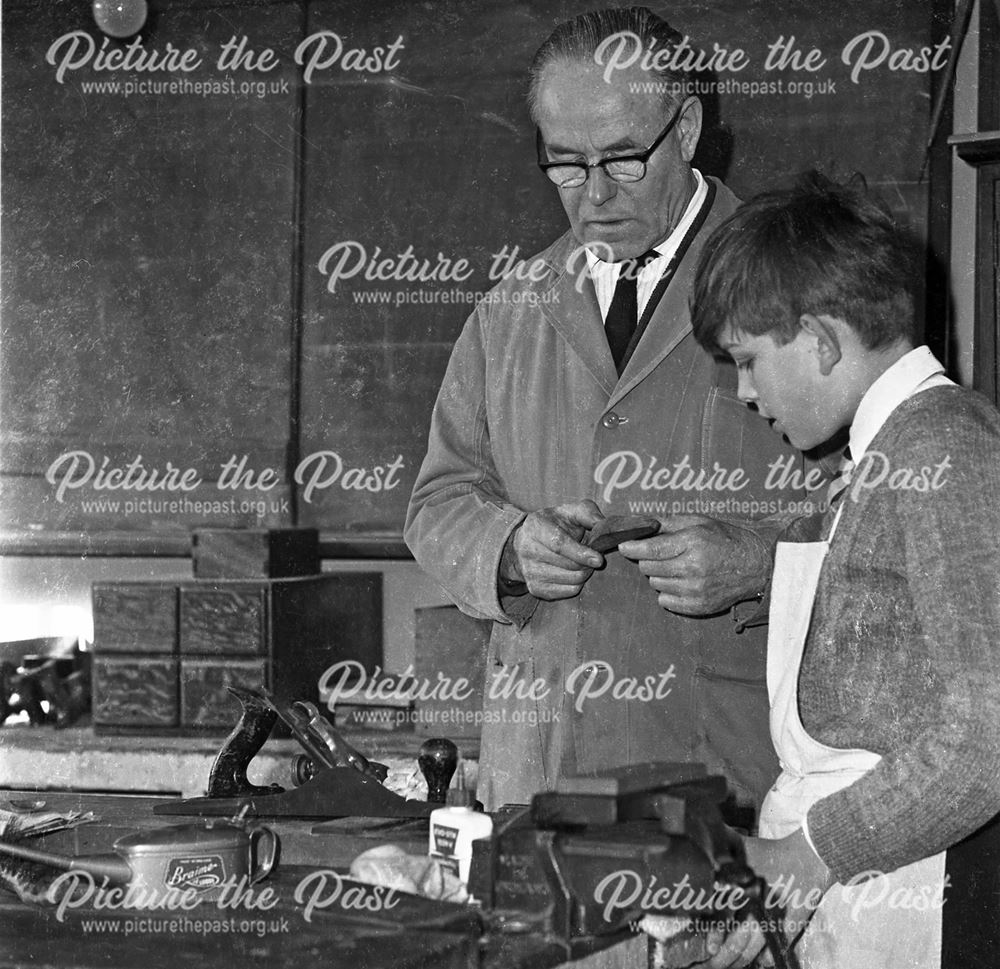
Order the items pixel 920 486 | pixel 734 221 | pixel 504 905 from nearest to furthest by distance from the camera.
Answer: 1. pixel 504 905
2. pixel 920 486
3. pixel 734 221

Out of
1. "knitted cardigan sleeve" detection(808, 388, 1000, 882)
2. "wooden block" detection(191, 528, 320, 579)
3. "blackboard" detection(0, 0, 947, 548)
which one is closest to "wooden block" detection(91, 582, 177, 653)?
"wooden block" detection(191, 528, 320, 579)

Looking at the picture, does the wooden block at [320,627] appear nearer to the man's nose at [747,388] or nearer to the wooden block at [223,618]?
the wooden block at [223,618]

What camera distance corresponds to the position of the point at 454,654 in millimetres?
3713

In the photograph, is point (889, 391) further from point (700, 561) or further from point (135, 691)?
point (135, 691)

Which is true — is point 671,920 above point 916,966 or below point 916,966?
above

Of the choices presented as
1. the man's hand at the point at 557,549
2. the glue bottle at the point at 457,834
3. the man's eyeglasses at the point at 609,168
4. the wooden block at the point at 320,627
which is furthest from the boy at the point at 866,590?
the wooden block at the point at 320,627

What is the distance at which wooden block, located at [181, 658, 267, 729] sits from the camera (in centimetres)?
380

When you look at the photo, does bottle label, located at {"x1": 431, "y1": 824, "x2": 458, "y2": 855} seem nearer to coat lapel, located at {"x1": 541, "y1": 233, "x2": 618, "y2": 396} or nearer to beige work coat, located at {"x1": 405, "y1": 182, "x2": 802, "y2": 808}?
beige work coat, located at {"x1": 405, "y1": 182, "x2": 802, "y2": 808}

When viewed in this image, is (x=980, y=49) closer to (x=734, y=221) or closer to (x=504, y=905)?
(x=734, y=221)

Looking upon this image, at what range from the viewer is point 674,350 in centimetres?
219

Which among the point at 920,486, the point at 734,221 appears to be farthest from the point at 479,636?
the point at 920,486

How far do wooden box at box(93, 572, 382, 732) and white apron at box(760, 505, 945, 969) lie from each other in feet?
8.11

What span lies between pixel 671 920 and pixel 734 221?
84 cm

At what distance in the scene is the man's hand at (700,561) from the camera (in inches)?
74.4
